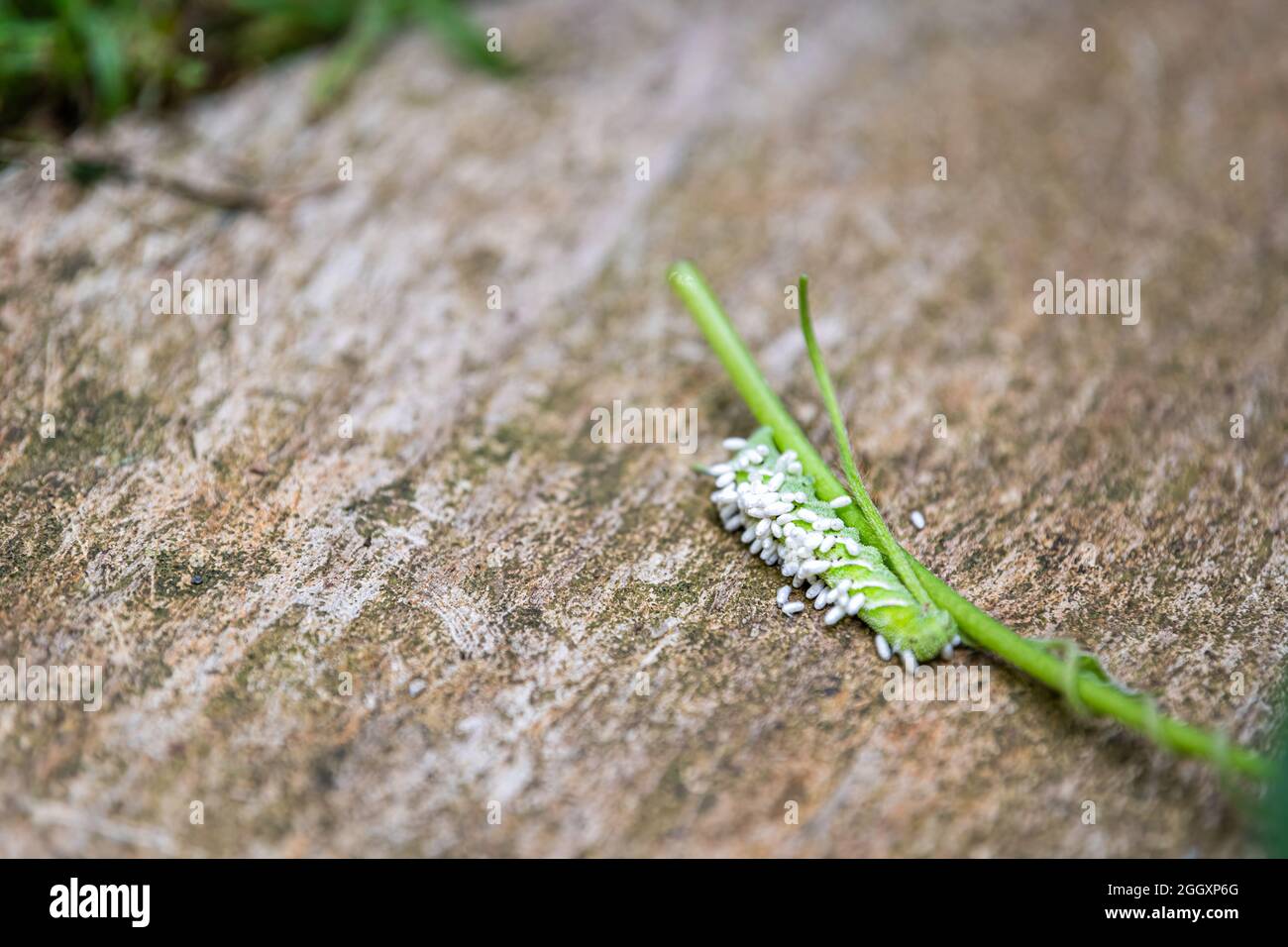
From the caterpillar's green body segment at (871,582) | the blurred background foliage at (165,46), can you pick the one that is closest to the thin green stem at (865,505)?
the caterpillar's green body segment at (871,582)

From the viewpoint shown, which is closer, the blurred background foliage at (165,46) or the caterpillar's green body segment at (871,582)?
the caterpillar's green body segment at (871,582)

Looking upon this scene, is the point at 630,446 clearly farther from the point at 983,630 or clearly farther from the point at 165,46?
the point at 165,46

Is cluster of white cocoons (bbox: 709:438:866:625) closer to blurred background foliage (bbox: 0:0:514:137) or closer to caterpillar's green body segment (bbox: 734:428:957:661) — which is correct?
caterpillar's green body segment (bbox: 734:428:957:661)

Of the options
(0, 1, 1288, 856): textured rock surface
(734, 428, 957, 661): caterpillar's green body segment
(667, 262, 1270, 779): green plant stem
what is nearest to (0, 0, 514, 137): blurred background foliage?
(0, 1, 1288, 856): textured rock surface

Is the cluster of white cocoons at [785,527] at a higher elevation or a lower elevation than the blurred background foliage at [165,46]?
lower

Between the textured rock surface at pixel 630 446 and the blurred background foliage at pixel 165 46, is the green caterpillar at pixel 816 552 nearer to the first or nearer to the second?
the textured rock surface at pixel 630 446

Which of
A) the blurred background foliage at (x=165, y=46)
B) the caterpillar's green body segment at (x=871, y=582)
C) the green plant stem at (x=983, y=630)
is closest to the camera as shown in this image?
the green plant stem at (x=983, y=630)

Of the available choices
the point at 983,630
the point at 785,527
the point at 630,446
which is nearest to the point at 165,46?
the point at 630,446

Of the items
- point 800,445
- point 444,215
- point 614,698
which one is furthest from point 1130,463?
point 444,215
